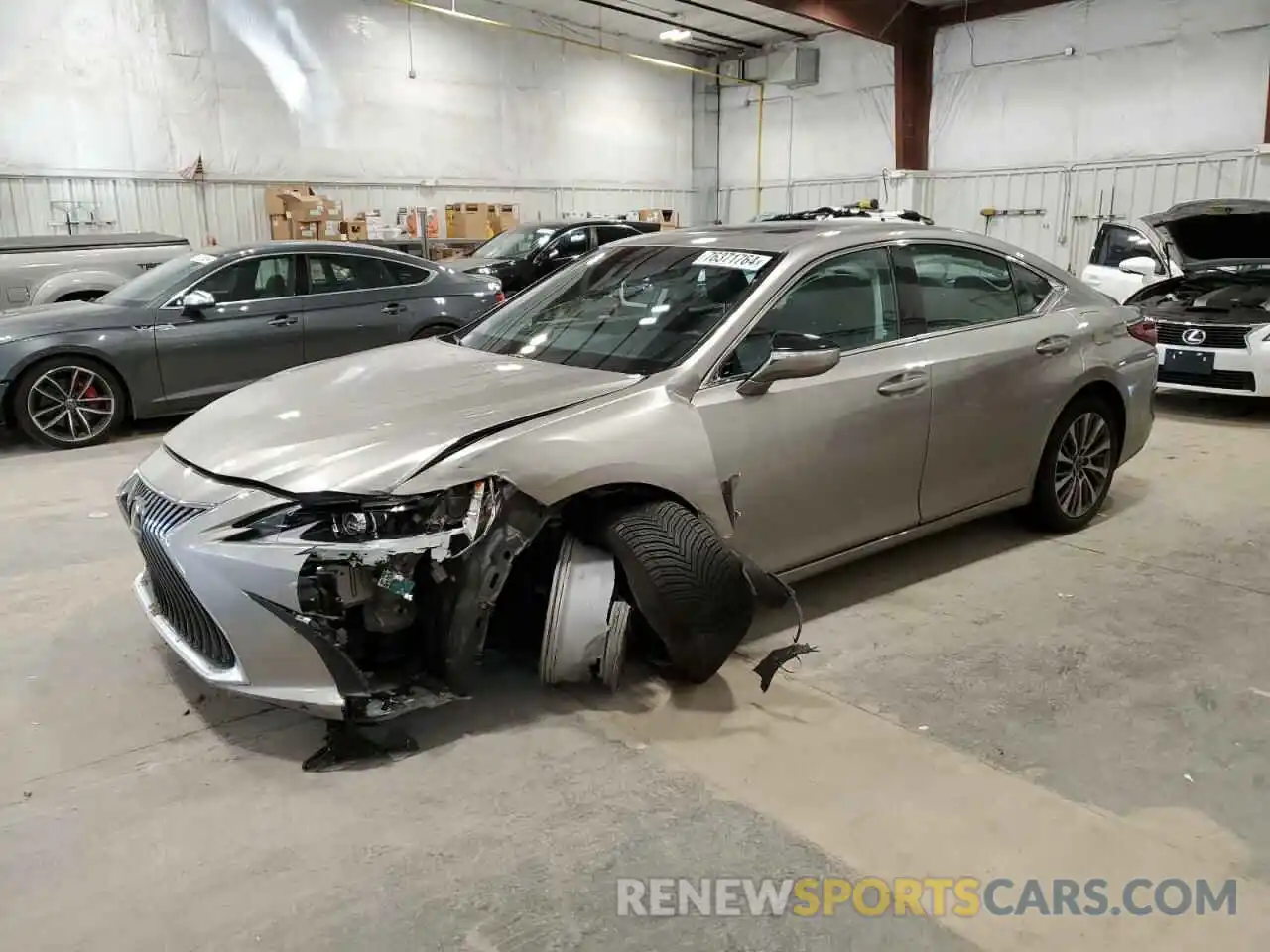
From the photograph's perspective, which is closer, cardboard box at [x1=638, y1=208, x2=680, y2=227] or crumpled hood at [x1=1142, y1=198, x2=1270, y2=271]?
crumpled hood at [x1=1142, y1=198, x2=1270, y2=271]

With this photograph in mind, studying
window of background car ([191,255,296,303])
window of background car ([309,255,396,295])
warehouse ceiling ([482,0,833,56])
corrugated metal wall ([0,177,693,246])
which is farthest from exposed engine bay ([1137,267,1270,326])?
corrugated metal wall ([0,177,693,246])

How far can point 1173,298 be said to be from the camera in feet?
26.7

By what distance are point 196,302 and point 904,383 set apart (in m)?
5.29

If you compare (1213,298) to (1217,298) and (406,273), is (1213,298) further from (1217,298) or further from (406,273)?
(406,273)

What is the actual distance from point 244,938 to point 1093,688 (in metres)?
2.69

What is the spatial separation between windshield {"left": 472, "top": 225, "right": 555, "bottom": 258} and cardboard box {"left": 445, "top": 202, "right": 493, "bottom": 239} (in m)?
2.37

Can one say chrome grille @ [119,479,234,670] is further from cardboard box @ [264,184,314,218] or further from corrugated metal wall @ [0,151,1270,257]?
cardboard box @ [264,184,314,218]

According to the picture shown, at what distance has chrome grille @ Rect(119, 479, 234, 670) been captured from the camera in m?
2.76

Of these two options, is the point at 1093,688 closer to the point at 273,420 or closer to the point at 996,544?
the point at 996,544

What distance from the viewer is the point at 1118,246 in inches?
354

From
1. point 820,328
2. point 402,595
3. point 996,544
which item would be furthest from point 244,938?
point 996,544

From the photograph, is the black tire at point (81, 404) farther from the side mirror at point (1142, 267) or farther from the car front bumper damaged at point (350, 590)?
the side mirror at point (1142, 267)

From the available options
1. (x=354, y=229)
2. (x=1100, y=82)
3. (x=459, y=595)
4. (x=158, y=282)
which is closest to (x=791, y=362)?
(x=459, y=595)

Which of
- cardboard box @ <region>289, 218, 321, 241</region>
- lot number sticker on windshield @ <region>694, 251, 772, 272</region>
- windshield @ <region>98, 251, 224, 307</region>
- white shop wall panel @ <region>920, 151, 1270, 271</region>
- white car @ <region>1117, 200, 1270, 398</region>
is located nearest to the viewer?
lot number sticker on windshield @ <region>694, 251, 772, 272</region>
